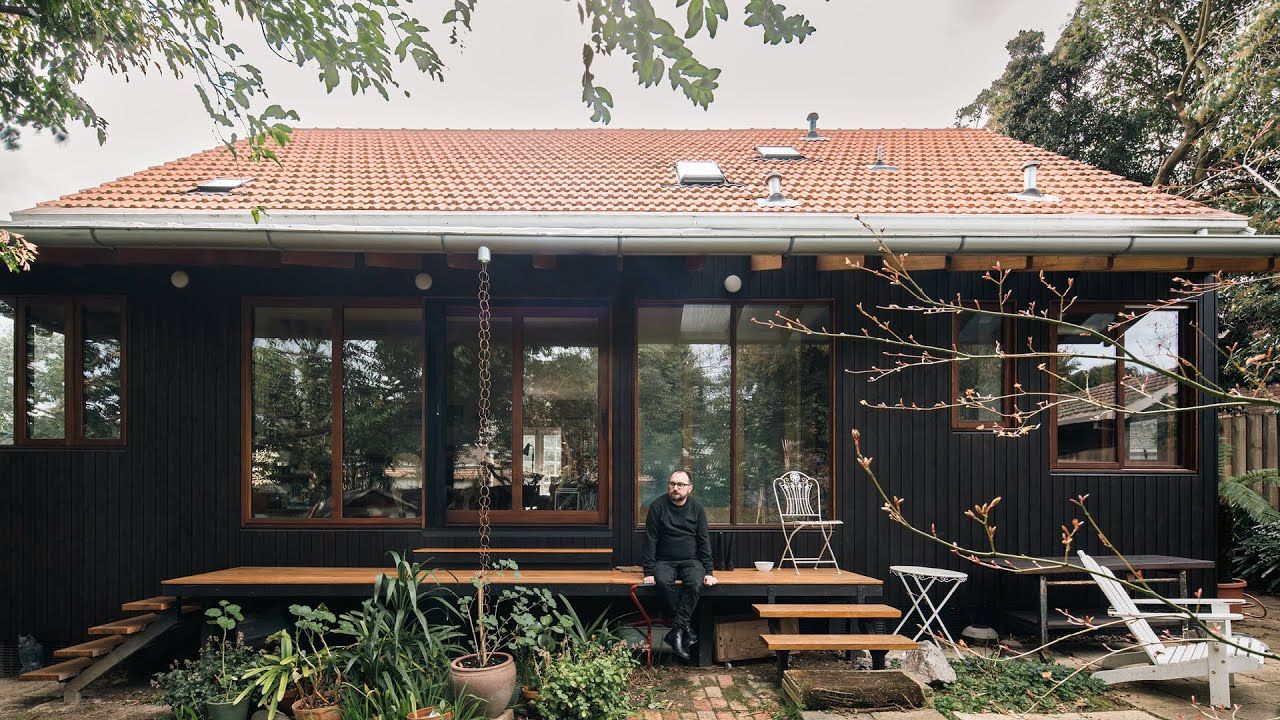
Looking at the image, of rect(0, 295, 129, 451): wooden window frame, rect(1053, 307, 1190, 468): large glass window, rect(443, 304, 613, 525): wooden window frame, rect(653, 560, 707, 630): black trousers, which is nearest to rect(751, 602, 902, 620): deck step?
rect(653, 560, 707, 630): black trousers

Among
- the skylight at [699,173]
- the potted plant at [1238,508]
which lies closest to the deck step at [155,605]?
the skylight at [699,173]

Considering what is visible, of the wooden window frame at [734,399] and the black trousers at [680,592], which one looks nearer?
the black trousers at [680,592]

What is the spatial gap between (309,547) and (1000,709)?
5.09 meters

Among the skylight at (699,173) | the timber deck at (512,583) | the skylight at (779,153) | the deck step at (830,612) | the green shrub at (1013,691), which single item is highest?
the skylight at (779,153)

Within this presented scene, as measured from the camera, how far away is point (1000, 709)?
4.32 m

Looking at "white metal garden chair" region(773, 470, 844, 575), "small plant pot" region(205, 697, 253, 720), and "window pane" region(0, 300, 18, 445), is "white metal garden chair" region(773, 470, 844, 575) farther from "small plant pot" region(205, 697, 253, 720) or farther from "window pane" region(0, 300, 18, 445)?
"window pane" region(0, 300, 18, 445)

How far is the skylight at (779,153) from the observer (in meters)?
8.14

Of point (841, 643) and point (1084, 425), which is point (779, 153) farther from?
point (841, 643)

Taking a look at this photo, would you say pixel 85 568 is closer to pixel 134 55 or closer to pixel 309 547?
Answer: pixel 309 547

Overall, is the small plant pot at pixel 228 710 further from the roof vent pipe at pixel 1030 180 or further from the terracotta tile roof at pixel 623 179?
the roof vent pipe at pixel 1030 180

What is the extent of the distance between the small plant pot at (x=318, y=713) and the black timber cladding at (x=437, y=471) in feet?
6.29

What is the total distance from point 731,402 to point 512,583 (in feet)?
7.66

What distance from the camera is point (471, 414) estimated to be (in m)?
6.05

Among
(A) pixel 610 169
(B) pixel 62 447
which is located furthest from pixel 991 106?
(B) pixel 62 447
